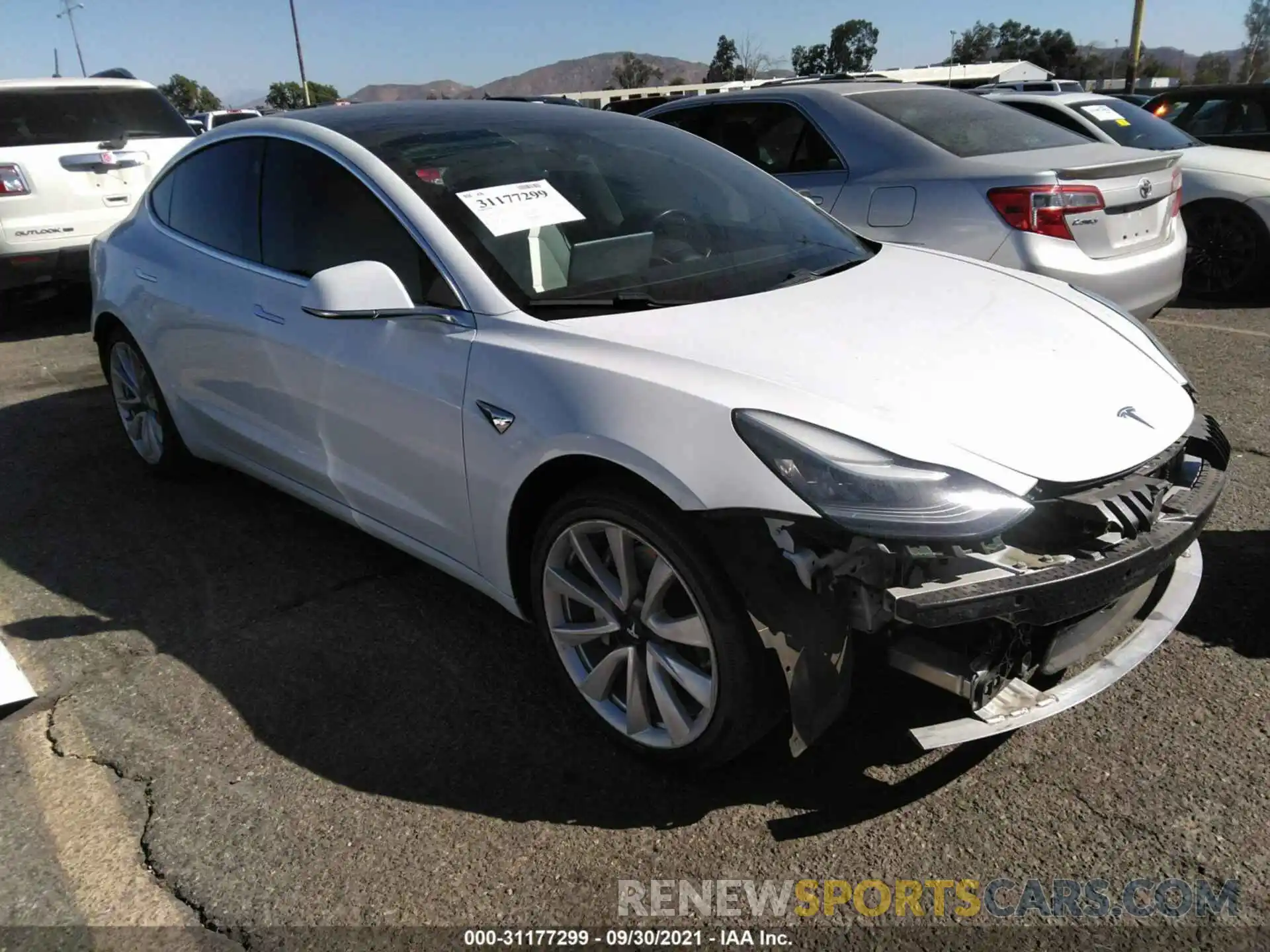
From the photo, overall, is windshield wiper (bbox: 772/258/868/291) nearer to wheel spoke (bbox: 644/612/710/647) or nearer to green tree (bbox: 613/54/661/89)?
wheel spoke (bbox: 644/612/710/647)

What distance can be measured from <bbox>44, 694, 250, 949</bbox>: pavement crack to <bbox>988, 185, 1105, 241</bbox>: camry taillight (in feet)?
14.1

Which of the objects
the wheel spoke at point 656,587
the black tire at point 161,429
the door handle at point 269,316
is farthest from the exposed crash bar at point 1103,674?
the black tire at point 161,429

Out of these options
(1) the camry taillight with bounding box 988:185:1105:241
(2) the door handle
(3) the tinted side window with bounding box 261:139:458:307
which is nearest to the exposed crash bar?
(3) the tinted side window with bounding box 261:139:458:307

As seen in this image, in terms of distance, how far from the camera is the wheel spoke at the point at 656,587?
7.84 ft

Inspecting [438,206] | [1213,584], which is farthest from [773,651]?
[1213,584]

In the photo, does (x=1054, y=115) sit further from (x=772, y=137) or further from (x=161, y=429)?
(x=161, y=429)

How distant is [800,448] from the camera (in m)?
2.15

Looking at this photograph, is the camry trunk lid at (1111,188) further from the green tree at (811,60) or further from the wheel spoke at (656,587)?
the green tree at (811,60)

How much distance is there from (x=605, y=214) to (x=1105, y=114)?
22.2ft

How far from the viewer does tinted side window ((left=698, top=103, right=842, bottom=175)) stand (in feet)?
18.6

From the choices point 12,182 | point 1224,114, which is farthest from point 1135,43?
point 12,182

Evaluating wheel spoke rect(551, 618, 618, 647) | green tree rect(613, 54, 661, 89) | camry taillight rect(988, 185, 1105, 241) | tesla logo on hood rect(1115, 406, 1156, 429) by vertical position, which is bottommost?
green tree rect(613, 54, 661, 89)

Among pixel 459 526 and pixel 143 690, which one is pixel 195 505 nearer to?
pixel 143 690

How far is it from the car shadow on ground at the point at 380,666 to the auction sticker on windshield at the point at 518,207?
4.24ft
